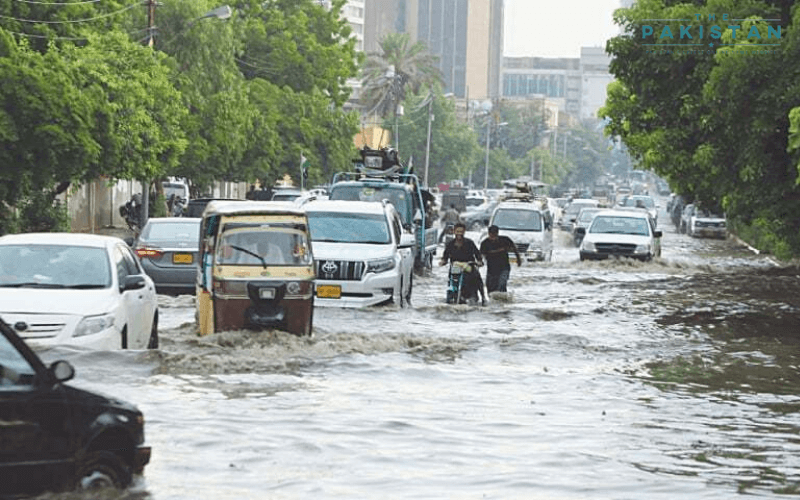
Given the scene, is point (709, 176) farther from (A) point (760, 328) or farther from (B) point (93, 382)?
(B) point (93, 382)

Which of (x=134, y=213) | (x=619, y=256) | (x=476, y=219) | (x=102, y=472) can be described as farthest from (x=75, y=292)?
(x=476, y=219)

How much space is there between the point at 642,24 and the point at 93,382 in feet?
54.8

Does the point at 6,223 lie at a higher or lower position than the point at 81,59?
lower

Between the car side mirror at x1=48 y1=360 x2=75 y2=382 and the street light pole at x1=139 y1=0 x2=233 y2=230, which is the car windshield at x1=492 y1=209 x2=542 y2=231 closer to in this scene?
the street light pole at x1=139 y1=0 x2=233 y2=230

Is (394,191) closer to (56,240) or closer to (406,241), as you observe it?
(406,241)

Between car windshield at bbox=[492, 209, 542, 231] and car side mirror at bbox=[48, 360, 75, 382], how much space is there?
120 feet

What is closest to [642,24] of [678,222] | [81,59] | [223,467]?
[81,59]

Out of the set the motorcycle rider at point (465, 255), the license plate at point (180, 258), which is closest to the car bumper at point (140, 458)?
the motorcycle rider at point (465, 255)

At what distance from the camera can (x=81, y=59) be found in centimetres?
4044

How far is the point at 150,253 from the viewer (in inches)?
1072

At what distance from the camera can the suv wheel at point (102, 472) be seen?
29.3ft

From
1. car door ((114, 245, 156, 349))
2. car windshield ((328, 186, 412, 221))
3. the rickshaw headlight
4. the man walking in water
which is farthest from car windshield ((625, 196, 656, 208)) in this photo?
car door ((114, 245, 156, 349))

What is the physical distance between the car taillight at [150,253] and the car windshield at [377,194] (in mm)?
7832

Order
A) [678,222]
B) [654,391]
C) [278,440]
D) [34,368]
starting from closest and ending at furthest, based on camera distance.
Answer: [34,368], [278,440], [654,391], [678,222]
